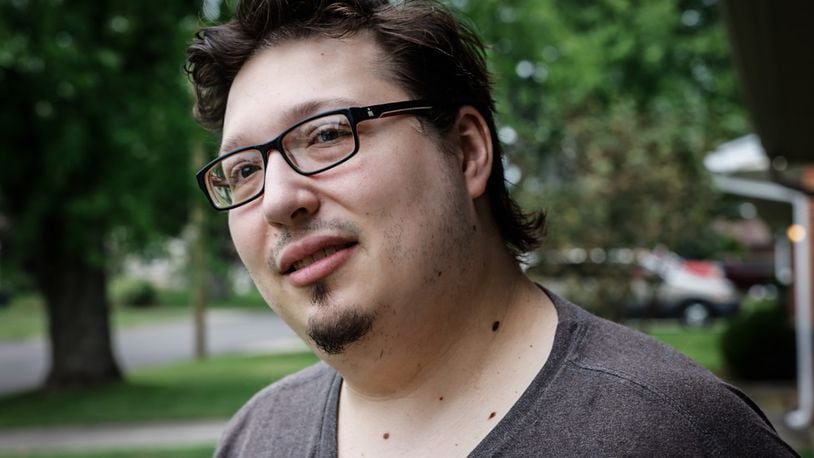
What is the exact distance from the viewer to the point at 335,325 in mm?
1252

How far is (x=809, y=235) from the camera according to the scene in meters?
8.90

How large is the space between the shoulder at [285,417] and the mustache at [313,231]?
0.37 meters

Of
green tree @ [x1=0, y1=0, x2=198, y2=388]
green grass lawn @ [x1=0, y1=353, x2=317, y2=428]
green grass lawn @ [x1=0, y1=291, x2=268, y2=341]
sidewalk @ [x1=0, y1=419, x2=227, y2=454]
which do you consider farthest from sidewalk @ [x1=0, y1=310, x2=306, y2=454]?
green tree @ [x1=0, y1=0, x2=198, y2=388]

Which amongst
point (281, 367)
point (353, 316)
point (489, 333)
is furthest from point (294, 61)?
point (281, 367)

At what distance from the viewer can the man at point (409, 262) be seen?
3.95 feet

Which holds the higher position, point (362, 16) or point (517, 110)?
point (362, 16)

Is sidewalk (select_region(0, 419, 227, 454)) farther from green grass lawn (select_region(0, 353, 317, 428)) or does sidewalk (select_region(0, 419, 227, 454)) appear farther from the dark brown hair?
the dark brown hair

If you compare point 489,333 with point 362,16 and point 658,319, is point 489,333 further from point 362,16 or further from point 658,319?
point 658,319

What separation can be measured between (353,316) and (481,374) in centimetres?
23

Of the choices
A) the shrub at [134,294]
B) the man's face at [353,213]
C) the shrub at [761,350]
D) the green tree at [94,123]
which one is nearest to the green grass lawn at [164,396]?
the shrub at [761,350]

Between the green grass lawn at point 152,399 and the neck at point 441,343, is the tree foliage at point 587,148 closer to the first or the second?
the green grass lawn at point 152,399

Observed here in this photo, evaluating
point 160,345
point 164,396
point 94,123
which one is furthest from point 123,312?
point 94,123

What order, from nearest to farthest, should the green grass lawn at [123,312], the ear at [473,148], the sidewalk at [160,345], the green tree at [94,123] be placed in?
the ear at [473,148] → the green tree at [94,123] → the sidewalk at [160,345] → the green grass lawn at [123,312]

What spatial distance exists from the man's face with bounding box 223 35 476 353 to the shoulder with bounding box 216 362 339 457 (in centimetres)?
26
